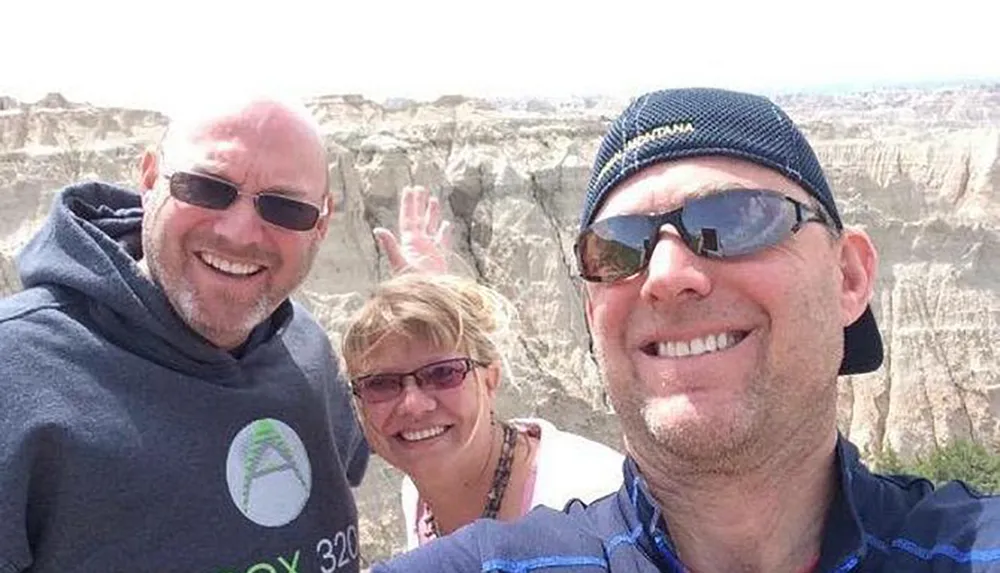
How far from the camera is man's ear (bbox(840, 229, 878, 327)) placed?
2125 mm

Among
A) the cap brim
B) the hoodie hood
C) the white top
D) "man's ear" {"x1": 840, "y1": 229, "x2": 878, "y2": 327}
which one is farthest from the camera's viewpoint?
the white top

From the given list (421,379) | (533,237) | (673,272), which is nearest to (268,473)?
(421,379)

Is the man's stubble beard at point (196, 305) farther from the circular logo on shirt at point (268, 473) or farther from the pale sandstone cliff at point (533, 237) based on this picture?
the pale sandstone cliff at point (533, 237)

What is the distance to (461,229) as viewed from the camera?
81.6 ft

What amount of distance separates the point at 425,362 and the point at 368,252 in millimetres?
18486

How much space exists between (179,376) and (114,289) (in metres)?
0.28

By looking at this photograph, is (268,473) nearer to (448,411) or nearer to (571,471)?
(448,411)

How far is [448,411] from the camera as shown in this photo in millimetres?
3463

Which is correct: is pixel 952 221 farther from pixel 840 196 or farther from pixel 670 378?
pixel 670 378

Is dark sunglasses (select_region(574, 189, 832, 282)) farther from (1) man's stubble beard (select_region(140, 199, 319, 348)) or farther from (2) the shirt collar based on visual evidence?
(1) man's stubble beard (select_region(140, 199, 319, 348))

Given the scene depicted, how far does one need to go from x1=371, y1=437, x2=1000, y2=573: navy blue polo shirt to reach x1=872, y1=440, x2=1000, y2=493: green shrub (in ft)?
68.9

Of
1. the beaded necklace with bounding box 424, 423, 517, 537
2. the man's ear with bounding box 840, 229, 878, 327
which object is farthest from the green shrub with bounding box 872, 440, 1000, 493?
the man's ear with bounding box 840, 229, 878, 327

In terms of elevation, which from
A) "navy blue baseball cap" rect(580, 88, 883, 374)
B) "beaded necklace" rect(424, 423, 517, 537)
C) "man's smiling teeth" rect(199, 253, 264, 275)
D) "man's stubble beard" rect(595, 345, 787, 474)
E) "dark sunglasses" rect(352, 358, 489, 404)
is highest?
"navy blue baseball cap" rect(580, 88, 883, 374)

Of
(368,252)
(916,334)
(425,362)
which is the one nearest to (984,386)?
(916,334)
